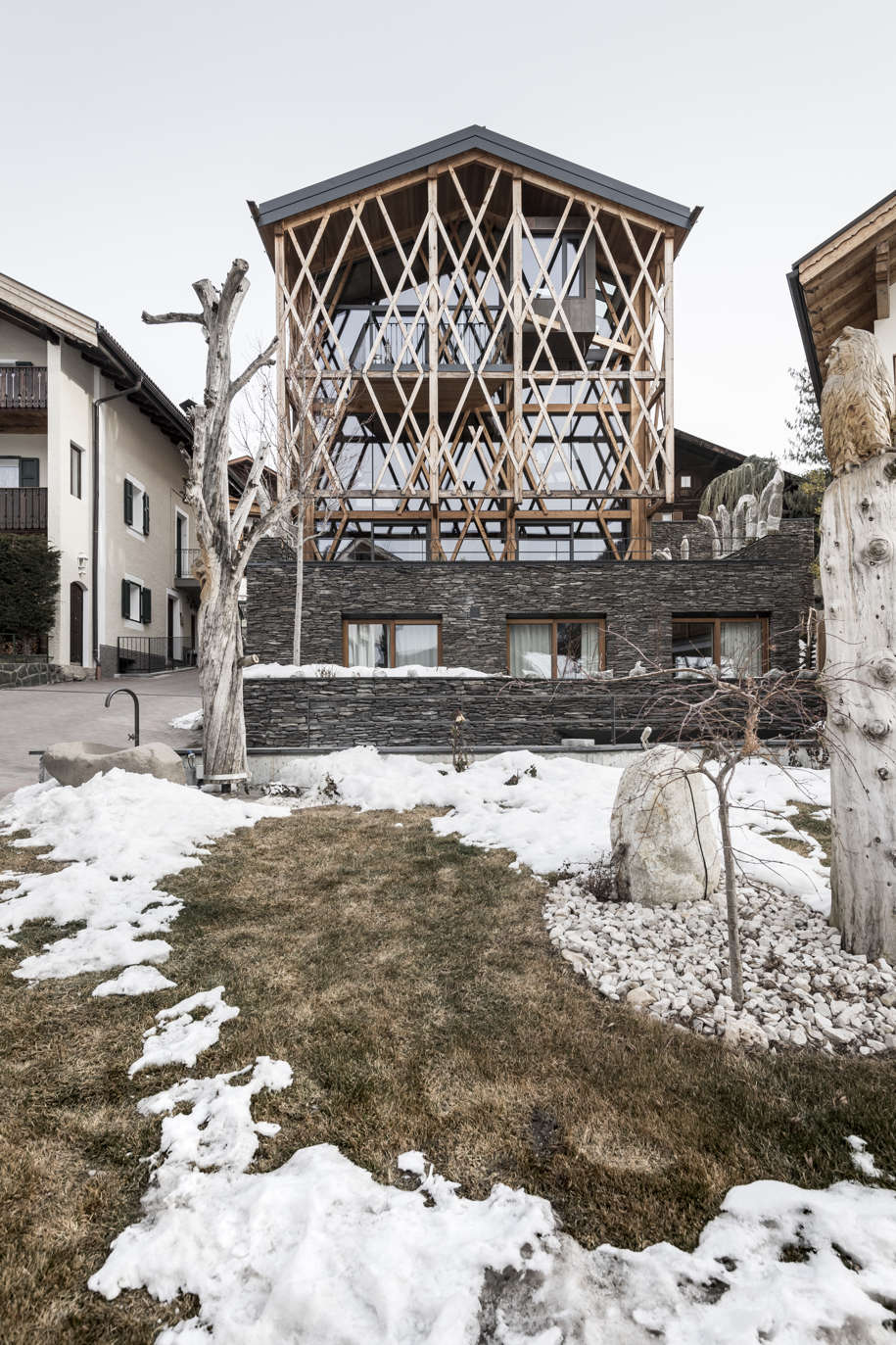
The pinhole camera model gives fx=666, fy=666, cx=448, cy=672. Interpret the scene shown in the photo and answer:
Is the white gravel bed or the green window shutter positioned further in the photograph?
the green window shutter

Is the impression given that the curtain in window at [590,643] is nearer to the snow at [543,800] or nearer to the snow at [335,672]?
the snow at [335,672]

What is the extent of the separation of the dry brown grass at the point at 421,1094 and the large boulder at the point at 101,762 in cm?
384

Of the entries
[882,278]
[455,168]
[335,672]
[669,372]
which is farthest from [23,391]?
[882,278]

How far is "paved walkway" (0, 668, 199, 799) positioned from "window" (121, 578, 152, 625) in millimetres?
4179

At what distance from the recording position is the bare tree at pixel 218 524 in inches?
334

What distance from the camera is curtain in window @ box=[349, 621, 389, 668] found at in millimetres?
16391

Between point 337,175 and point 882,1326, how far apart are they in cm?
2353

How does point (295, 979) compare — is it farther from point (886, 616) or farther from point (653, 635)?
point (653, 635)

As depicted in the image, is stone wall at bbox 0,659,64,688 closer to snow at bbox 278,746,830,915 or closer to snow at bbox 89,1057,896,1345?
snow at bbox 278,746,830,915

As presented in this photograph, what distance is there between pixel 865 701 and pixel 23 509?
2069 centimetres

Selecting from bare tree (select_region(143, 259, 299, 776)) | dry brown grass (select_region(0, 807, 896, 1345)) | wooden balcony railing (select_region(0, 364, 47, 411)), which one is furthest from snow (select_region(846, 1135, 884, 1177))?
wooden balcony railing (select_region(0, 364, 47, 411))

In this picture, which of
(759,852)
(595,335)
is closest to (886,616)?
(759,852)

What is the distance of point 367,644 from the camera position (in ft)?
53.9

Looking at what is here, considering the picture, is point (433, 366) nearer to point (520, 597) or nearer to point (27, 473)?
point (520, 597)
